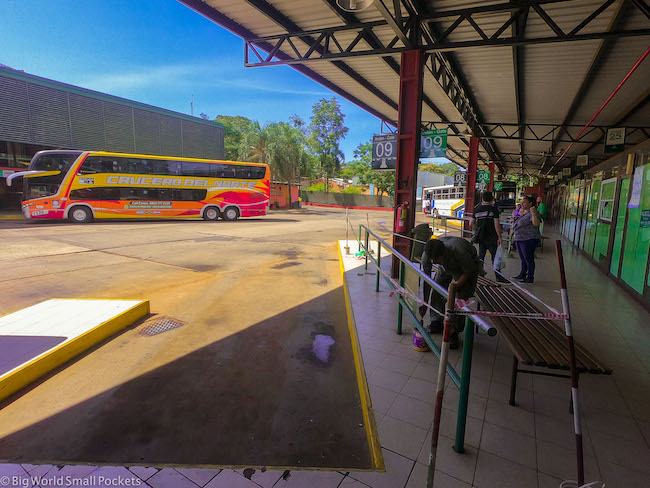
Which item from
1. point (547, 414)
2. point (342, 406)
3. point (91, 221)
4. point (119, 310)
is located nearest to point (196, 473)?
point (342, 406)

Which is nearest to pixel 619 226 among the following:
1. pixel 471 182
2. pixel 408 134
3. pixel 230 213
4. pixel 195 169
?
pixel 408 134

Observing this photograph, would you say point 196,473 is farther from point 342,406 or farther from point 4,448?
point 4,448

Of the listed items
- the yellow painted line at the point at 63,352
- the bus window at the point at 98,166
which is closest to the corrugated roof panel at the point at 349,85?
the yellow painted line at the point at 63,352

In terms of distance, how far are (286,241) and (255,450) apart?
10141 millimetres

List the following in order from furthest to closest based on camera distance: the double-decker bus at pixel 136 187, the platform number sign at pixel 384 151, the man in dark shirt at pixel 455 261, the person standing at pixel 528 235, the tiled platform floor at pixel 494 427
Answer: the double-decker bus at pixel 136 187 → the platform number sign at pixel 384 151 → the person standing at pixel 528 235 → the man in dark shirt at pixel 455 261 → the tiled platform floor at pixel 494 427

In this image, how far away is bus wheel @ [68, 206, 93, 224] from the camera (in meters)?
16.2

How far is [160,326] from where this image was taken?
14.3 feet

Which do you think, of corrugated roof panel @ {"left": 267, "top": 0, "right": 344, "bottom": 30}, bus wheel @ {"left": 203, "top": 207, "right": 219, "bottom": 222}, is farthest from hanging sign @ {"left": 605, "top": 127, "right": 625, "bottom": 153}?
bus wheel @ {"left": 203, "top": 207, "right": 219, "bottom": 222}

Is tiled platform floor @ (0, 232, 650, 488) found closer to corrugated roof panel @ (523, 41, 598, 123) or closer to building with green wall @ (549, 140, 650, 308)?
building with green wall @ (549, 140, 650, 308)

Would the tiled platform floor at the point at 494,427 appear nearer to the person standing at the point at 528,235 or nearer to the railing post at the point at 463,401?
the railing post at the point at 463,401

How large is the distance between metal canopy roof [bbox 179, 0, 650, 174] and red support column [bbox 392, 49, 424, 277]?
39 cm

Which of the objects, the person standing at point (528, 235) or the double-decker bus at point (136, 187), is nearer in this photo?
the person standing at point (528, 235)

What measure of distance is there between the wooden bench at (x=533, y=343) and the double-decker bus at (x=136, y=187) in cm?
1844

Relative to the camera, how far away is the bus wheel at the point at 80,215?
16.2m
